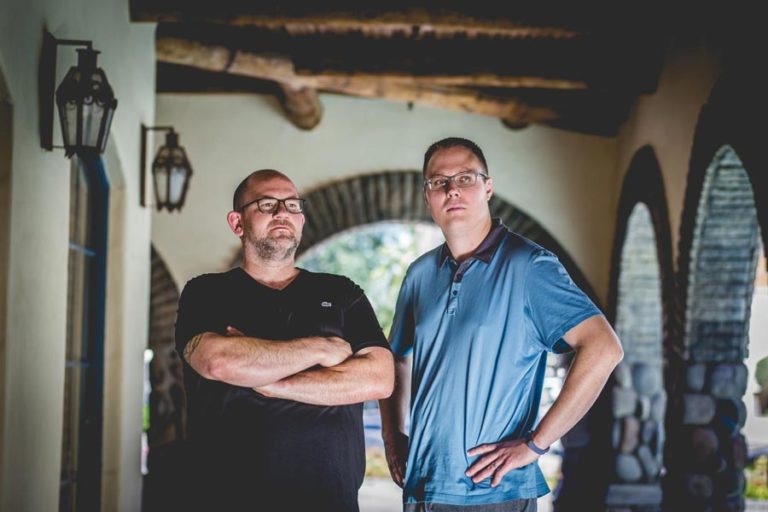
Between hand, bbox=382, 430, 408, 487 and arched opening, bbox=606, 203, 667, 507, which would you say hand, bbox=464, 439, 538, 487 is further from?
arched opening, bbox=606, 203, 667, 507

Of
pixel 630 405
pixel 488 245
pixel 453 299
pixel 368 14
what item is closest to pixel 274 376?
pixel 453 299

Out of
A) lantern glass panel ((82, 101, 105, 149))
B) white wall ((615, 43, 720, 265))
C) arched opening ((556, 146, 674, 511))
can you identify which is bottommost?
arched opening ((556, 146, 674, 511))

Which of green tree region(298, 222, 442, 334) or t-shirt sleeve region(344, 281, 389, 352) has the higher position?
green tree region(298, 222, 442, 334)

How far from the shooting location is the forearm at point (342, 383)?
2.15 metres

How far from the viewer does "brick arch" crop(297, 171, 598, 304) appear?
6574 millimetres

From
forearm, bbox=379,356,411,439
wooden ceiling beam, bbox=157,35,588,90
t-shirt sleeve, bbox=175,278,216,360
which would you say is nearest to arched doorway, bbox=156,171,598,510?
wooden ceiling beam, bbox=157,35,588,90

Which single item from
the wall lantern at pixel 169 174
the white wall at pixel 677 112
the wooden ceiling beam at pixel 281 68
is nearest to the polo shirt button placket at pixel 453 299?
the white wall at pixel 677 112

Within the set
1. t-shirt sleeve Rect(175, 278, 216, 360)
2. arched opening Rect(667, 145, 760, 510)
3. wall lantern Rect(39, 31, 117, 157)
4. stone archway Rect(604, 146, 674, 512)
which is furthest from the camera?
stone archway Rect(604, 146, 674, 512)

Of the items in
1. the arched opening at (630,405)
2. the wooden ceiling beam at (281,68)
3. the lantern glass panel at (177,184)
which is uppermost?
the wooden ceiling beam at (281,68)

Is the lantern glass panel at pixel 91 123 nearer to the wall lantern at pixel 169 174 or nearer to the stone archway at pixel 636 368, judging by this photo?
the wall lantern at pixel 169 174

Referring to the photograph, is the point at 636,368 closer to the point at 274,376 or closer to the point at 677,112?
the point at 677,112

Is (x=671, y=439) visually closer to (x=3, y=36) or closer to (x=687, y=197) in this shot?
(x=687, y=197)

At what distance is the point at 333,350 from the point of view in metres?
2.23

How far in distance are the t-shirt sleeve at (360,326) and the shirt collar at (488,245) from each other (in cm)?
21
